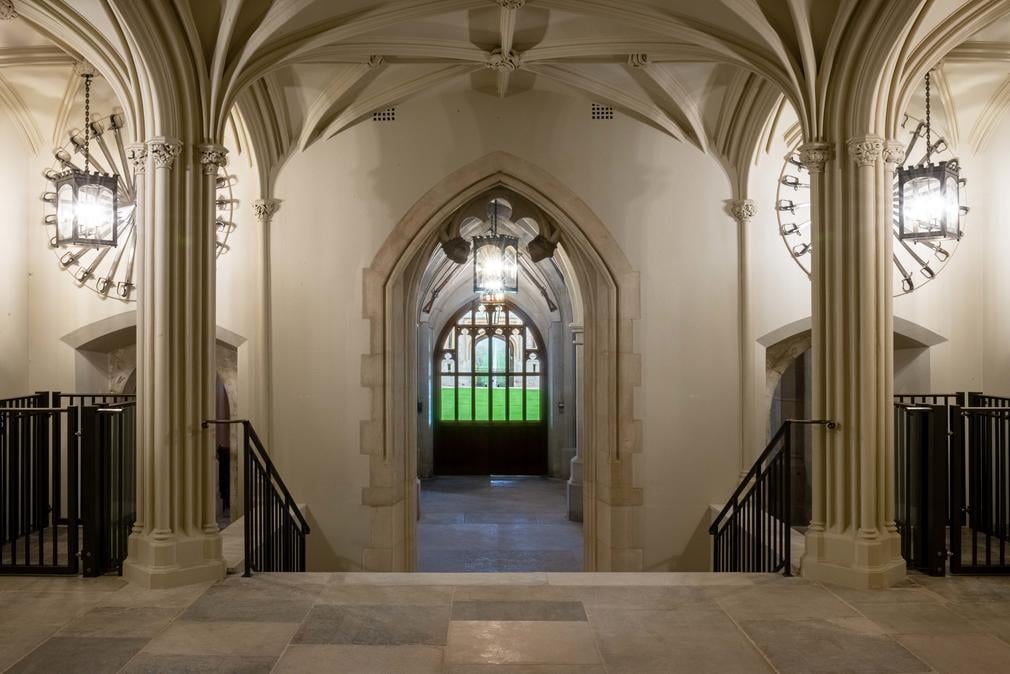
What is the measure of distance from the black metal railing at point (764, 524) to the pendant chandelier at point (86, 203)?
197 inches

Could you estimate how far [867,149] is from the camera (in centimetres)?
443

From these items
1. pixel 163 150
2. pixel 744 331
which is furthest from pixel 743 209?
pixel 163 150

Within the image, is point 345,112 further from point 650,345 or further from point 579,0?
point 650,345

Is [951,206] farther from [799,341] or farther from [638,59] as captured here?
[638,59]

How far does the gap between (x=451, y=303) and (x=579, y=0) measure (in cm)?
1016

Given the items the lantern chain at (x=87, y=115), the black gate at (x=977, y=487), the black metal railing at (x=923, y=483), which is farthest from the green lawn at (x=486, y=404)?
the black metal railing at (x=923, y=483)

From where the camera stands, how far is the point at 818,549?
4.54m

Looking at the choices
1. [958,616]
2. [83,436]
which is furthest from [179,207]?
[958,616]

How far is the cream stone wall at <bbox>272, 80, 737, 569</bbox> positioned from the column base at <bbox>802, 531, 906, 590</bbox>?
278 cm

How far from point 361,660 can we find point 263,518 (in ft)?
7.74

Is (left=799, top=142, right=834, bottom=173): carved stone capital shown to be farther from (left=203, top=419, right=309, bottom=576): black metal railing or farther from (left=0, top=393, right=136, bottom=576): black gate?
(left=0, top=393, right=136, bottom=576): black gate

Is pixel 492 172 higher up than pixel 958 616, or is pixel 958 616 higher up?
pixel 492 172

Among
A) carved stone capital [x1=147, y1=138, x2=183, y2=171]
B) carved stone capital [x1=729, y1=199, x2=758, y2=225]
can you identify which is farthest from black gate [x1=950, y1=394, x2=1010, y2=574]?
carved stone capital [x1=147, y1=138, x2=183, y2=171]

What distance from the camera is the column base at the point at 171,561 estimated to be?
4.33 meters
